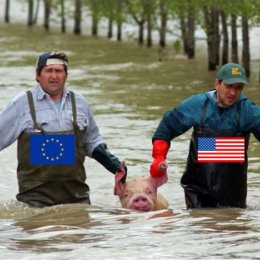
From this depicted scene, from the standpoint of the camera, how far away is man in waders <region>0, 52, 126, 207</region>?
11164mm

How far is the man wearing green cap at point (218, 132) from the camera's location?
11.5 meters

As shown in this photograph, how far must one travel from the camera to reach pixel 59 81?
11156 millimetres

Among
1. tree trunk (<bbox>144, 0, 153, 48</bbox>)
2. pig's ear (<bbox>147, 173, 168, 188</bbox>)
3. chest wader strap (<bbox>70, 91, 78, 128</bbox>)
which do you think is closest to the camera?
chest wader strap (<bbox>70, 91, 78, 128</bbox>)

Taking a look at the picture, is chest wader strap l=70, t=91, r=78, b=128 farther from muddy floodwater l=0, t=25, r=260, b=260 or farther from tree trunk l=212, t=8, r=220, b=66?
tree trunk l=212, t=8, r=220, b=66

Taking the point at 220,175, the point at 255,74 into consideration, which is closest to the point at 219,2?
the point at 255,74

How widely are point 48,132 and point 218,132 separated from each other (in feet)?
5.37

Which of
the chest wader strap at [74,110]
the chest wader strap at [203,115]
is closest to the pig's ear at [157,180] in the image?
the chest wader strap at [203,115]

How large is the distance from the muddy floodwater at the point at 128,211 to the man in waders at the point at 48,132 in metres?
0.26

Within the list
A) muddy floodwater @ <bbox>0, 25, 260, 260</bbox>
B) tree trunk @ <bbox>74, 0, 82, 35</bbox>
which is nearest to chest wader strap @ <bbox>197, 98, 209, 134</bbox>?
muddy floodwater @ <bbox>0, 25, 260, 260</bbox>

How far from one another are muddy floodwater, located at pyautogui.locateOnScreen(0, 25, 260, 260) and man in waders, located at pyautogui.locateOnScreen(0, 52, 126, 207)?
0.26 m

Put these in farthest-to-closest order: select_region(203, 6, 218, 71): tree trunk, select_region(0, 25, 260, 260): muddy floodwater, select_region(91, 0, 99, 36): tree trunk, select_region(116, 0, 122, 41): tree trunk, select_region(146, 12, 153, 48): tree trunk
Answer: select_region(91, 0, 99, 36): tree trunk
select_region(116, 0, 122, 41): tree trunk
select_region(146, 12, 153, 48): tree trunk
select_region(203, 6, 218, 71): tree trunk
select_region(0, 25, 260, 260): muddy floodwater

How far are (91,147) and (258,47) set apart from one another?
104 feet

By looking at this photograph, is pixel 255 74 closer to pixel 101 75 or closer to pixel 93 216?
pixel 101 75

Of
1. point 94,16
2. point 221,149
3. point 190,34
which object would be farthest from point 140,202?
point 94,16
